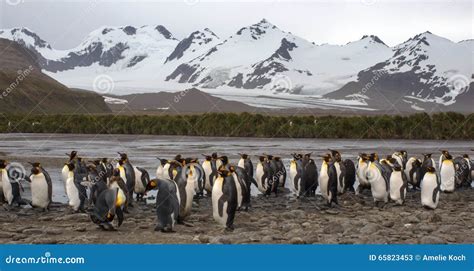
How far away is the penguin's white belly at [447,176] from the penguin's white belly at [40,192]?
8.65 meters

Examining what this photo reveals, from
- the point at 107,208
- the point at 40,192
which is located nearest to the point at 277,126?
the point at 40,192

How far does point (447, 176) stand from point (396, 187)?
2.60 meters

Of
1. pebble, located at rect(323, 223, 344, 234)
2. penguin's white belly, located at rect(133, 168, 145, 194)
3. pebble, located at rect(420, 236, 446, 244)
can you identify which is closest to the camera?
pebble, located at rect(420, 236, 446, 244)

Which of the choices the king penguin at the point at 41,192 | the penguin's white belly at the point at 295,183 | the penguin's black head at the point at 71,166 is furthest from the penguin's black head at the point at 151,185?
the penguin's white belly at the point at 295,183

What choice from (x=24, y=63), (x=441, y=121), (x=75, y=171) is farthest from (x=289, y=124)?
(x=24, y=63)

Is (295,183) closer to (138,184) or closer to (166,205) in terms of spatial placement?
(138,184)

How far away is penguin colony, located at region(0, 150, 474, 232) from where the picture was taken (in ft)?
30.0

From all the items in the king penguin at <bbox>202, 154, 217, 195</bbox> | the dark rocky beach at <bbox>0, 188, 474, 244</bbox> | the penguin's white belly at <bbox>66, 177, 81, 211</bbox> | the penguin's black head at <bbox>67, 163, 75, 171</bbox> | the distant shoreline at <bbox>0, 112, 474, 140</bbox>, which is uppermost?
the distant shoreline at <bbox>0, 112, 474, 140</bbox>

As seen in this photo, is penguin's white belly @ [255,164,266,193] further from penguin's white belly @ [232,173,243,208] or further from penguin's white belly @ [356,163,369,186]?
penguin's white belly @ [232,173,243,208]

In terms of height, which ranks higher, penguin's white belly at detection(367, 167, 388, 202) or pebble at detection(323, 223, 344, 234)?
penguin's white belly at detection(367, 167, 388, 202)

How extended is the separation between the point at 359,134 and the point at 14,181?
31191 mm

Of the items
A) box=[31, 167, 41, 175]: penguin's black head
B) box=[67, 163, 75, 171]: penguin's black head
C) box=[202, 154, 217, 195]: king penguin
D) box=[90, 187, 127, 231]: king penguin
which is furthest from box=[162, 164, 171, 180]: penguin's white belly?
box=[90, 187, 127, 231]: king penguin

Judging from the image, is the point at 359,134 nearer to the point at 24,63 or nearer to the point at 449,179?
the point at 449,179

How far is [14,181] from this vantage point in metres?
11.3
